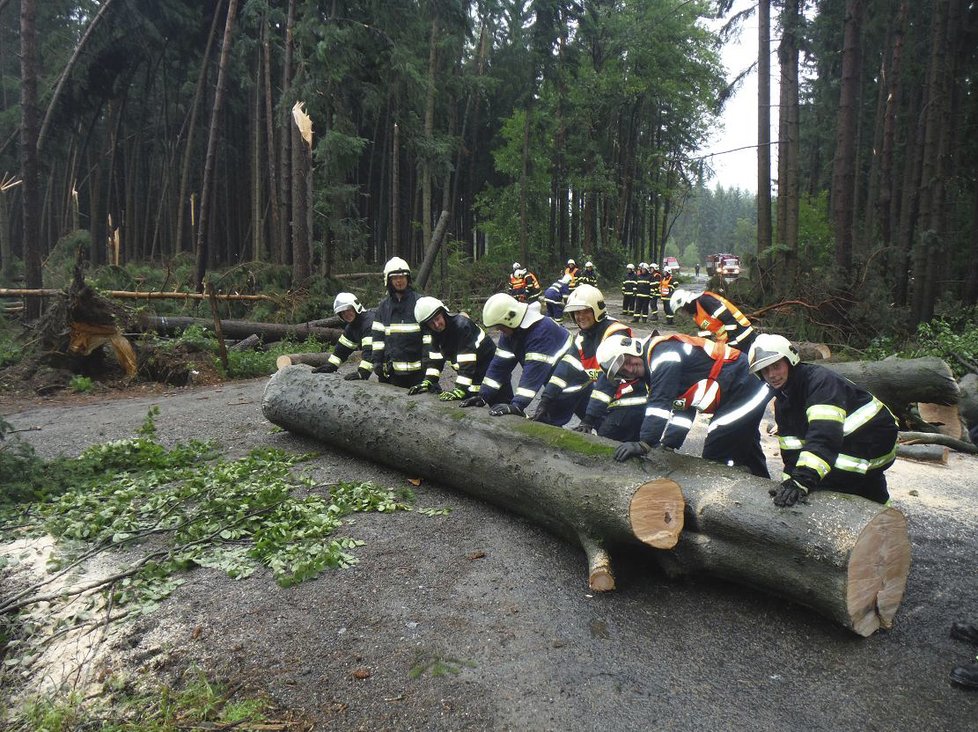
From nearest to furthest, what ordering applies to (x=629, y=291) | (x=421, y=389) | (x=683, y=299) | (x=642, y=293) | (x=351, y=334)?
1. (x=421, y=389)
2. (x=683, y=299)
3. (x=351, y=334)
4. (x=642, y=293)
5. (x=629, y=291)

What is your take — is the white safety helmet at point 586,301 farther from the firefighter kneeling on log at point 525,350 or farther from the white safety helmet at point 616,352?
the white safety helmet at point 616,352

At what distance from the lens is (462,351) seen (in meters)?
6.68

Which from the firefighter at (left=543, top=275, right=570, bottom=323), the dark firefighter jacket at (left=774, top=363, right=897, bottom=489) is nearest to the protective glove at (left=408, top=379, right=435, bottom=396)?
the dark firefighter jacket at (left=774, top=363, right=897, bottom=489)

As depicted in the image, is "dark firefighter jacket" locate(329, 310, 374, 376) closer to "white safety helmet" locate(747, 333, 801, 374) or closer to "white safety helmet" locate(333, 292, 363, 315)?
"white safety helmet" locate(333, 292, 363, 315)

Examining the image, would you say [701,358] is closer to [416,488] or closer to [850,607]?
[850,607]

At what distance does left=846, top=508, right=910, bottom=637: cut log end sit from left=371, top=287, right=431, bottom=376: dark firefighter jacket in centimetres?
477

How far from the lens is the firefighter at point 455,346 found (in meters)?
6.68

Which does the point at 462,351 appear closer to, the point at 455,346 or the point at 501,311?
the point at 455,346

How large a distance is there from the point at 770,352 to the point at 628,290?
16842 mm

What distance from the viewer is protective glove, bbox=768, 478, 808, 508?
362 centimetres

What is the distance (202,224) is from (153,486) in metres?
12.0

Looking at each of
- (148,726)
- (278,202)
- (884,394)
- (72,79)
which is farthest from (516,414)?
(72,79)

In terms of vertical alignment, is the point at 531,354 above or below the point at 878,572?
above

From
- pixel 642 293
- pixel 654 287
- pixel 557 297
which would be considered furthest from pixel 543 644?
pixel 654 287
